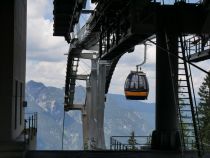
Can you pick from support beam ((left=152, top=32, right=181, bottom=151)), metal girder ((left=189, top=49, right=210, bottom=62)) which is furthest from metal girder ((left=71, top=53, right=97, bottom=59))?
support beam ((left=152, top=32, right=181, bottom=151))

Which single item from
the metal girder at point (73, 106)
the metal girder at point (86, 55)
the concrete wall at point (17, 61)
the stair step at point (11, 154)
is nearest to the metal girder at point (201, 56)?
the concrete wall at point (17, 61)

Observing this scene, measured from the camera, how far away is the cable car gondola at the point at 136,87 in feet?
145

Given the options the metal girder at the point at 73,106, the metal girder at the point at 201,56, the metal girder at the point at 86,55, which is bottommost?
the metal girder at the point at 73,106

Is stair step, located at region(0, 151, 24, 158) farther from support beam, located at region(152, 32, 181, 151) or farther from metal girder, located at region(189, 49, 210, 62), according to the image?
metal girder, located at region(189, 49, 210, 62)

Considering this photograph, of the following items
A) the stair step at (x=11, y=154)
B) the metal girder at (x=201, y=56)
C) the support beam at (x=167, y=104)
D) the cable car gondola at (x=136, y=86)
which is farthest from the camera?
the cable car gondola at (x=136, y=86)

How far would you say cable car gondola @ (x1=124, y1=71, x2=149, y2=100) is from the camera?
4434cm

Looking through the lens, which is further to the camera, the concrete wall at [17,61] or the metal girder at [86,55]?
the metal girder at [86,55]

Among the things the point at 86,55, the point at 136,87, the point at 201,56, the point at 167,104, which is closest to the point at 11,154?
the point at 167,104

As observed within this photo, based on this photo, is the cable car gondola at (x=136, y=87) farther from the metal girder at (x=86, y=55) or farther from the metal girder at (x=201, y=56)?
the metal girder at (x=201, y=56)

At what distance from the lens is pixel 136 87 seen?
145 ft

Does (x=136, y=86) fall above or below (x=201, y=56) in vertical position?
below

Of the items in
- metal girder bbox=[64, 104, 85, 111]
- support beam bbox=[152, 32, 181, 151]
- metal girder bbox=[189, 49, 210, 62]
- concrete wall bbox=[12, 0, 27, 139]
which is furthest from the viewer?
metal girder bbox=[64, 104, 85, 111]

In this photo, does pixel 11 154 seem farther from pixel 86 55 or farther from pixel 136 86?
pixel 86 55

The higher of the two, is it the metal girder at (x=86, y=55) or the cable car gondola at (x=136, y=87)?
the metal girder at (x=86, y=55)
